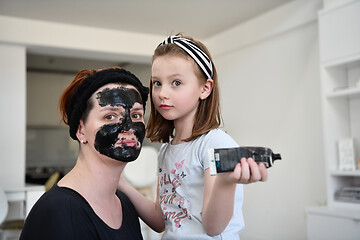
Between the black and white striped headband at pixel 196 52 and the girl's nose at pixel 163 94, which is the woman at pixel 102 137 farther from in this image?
the black and white striped headband at pixel 196 52

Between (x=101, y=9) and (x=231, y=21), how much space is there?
1633 mm

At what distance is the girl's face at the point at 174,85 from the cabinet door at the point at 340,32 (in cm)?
240

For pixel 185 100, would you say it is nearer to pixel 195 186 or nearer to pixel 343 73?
pixel 195 186

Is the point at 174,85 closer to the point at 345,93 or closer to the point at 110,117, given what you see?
the point at 110,117

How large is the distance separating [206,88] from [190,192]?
35 cm

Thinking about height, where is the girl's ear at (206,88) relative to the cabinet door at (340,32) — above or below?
below

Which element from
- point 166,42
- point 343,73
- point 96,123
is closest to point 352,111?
point 343,73

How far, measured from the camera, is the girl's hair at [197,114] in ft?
4.17

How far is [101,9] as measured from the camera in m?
4.38

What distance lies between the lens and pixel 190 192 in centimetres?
124

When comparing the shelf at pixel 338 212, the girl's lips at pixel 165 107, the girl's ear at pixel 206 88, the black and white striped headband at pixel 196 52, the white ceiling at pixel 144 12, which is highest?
the white ceiling at pixel 144 12

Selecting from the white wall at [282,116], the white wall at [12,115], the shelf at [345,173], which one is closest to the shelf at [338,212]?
the shelf at [345,173]

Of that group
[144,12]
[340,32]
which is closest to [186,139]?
[340,32]

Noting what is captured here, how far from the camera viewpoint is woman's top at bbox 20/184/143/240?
952 mm
